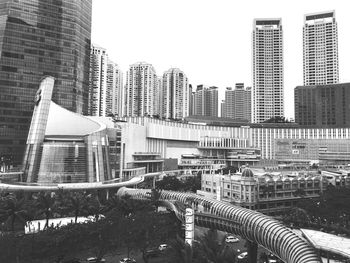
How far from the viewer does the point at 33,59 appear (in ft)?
430

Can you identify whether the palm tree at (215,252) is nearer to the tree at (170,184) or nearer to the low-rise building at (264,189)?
the low-rise building at (264,189)

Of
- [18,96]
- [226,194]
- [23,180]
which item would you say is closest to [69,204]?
A: [23,180]

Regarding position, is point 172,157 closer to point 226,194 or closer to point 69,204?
point 226,194

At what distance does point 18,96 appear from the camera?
127625 millimetres

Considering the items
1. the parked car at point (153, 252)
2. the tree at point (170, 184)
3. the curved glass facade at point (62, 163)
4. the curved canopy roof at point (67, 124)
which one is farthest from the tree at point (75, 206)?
the tree at point (170, 184)

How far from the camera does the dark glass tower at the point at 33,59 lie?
411 ft

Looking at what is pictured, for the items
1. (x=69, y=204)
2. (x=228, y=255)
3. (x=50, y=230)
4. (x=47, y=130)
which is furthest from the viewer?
(x=47, y=130)

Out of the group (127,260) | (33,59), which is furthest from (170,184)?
(33,59)

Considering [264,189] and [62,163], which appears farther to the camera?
[62,163]

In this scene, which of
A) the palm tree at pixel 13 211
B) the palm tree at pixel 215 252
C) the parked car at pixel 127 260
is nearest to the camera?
the palm tree at pixel 215 252

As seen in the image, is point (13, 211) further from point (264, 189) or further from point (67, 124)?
point (264, 189)

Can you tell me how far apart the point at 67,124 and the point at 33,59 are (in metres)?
A: 49.9

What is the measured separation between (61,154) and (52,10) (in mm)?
81783

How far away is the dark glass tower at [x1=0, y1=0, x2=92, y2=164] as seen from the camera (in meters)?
125
